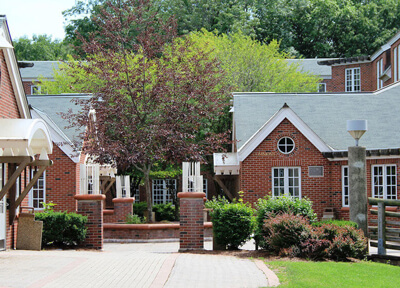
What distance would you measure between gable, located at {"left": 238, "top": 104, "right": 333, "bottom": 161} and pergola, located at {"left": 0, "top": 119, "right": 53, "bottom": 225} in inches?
399

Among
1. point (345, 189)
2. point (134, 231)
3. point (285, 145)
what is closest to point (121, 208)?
point (134, 231)

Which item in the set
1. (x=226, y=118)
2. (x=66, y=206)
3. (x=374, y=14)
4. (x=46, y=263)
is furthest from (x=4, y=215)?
(x=374, y=14)

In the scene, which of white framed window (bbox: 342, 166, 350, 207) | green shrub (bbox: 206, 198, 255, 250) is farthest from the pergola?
white framed window (bbox: 342, 166, 350, 207)

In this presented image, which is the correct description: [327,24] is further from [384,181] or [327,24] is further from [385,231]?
[385,231]

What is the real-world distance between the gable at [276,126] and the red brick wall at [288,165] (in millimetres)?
175

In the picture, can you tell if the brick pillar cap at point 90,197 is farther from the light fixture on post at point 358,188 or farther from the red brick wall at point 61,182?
the red brick wall at point 61,182

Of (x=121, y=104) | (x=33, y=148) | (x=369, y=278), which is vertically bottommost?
(x=369, y=278)

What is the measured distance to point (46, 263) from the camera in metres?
13.5

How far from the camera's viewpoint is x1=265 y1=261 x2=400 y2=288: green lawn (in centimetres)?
1120

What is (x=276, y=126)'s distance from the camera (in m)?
25.9

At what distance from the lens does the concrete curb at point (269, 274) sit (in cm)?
1113

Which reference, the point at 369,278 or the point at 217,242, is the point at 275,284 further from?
the point at 217,242

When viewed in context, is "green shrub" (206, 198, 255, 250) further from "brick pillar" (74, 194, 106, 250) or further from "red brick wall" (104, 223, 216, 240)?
"red brick wall" (104, 223, 216, 240)

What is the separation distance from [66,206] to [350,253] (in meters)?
13.9
